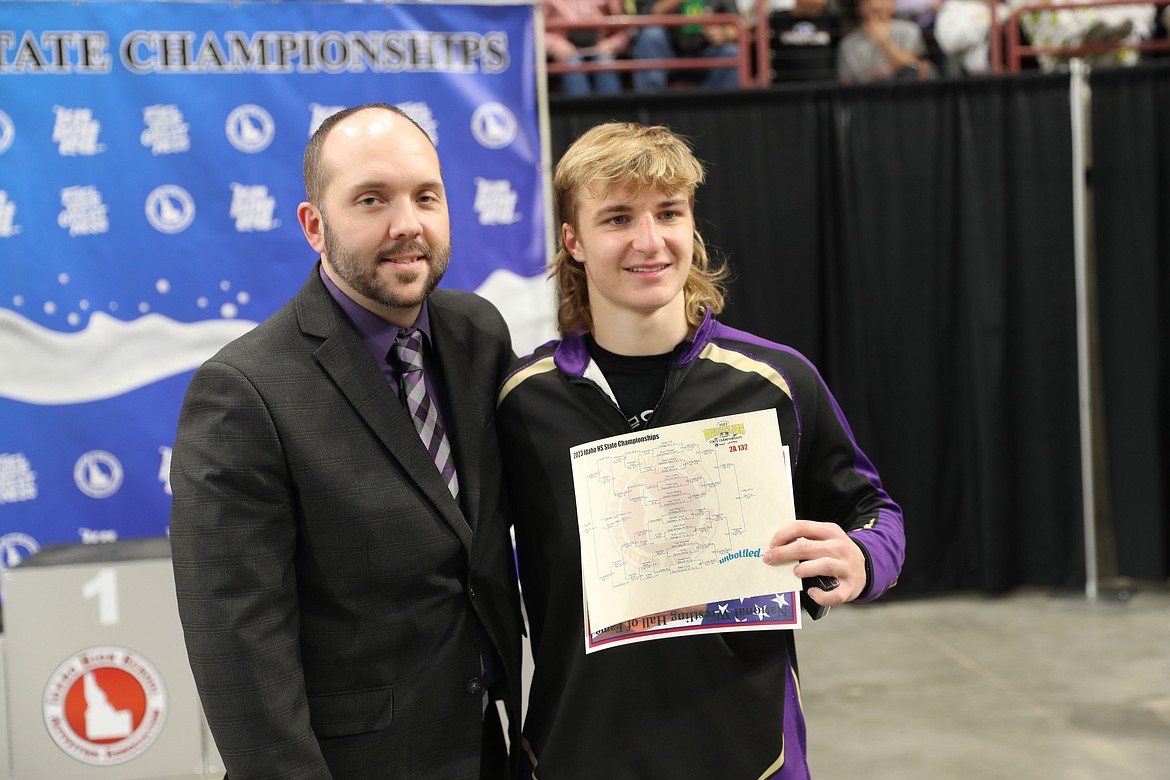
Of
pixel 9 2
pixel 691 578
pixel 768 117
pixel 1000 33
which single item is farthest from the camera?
pixel 1000 33

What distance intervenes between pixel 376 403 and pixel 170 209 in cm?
281

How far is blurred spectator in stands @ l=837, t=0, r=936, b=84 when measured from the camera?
6.02 meters

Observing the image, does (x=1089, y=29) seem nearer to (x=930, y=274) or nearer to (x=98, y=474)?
(x=930, y=274)

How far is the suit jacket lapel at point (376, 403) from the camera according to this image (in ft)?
5.19

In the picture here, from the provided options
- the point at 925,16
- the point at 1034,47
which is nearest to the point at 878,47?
the point at 925,16

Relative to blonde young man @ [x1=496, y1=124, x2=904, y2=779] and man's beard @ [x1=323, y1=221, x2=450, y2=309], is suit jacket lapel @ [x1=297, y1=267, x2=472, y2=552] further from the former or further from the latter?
blonde young man @ [x1=496, y1=124, x2=904, y2=779]

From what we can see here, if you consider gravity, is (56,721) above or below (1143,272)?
below

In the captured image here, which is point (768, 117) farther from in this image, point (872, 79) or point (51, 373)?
point (51, 373)

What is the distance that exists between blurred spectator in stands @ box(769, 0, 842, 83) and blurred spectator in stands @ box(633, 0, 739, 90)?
247mm

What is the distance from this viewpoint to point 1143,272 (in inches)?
227

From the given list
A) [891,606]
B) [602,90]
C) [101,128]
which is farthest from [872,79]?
[101,128]

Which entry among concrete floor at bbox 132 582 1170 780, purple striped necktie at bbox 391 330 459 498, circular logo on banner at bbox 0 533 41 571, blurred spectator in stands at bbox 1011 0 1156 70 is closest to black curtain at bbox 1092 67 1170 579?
blurred spectator in stands at bbox 1011 0 1156 70

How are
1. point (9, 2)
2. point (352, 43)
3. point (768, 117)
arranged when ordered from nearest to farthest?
point (9, 2) < point (352, 43) < point (768, 117)

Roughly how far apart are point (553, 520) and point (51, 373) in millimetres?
3013
